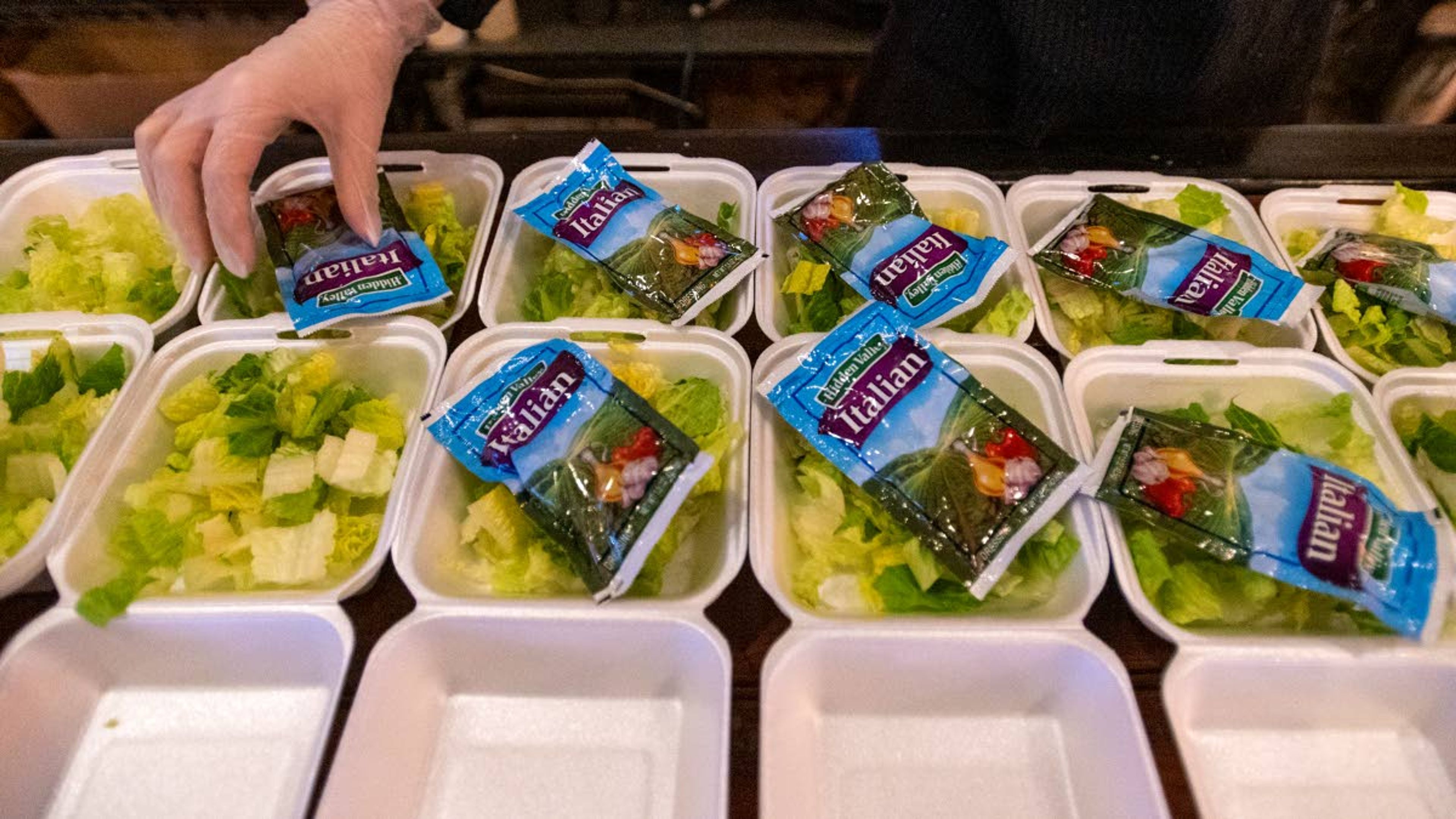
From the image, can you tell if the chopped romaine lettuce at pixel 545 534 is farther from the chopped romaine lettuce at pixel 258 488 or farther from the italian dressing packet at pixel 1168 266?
the italian dressing packet at pixel 1168 266

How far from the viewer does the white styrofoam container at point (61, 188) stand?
154 centimetres

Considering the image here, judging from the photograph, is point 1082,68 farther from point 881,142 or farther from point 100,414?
point 100,414

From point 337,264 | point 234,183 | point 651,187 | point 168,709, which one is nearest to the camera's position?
point 168,709

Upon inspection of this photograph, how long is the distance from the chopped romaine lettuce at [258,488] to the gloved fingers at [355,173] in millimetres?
236

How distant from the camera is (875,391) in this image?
115 centimetres

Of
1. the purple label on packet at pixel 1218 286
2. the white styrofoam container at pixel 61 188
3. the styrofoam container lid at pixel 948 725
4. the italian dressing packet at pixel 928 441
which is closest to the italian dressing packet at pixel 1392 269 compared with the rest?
the purple label on packet at pixel 1218 286

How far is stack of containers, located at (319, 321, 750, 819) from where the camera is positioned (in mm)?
979

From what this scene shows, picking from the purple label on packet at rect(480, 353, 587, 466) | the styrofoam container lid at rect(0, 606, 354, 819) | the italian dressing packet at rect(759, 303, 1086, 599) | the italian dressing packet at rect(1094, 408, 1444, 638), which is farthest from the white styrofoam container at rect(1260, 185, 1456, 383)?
the styrofoam container lid at rect(0, 606, 354, 819)

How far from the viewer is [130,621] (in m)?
1.02

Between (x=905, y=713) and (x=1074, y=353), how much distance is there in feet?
2.06

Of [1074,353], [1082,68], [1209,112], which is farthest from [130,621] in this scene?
[1209,112]

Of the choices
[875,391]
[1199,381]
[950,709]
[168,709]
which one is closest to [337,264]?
[168,709]

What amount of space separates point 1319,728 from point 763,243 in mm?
1063

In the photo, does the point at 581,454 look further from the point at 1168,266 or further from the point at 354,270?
the point at 1168,266
